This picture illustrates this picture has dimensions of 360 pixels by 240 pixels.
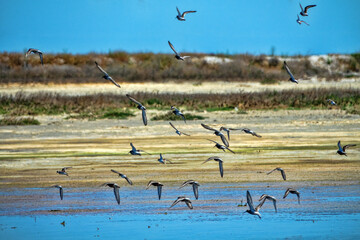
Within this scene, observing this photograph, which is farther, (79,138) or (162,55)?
(162,55)

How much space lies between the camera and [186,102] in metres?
36.7

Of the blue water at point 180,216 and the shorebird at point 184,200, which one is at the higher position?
the shorebird at point 184,200

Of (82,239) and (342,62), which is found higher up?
(342,62)

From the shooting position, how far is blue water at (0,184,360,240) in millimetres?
12992

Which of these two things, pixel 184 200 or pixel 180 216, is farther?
pixel 180 216

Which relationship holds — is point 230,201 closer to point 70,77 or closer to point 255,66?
point 70,77

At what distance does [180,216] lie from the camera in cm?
1425

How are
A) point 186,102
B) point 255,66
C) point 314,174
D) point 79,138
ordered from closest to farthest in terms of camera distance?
point 314,174, point 79,138, point 186,102, point 255,66

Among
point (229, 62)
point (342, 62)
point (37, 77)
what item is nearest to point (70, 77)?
point (37, 77)

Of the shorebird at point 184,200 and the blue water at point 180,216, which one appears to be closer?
the blue water at point 180,216

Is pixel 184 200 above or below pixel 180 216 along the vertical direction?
above

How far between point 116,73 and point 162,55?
6.29 m

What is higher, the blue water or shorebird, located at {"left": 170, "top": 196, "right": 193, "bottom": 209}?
shorebird, located at {"left": 170, "top": 196, "right": 193, "bottom": 209}

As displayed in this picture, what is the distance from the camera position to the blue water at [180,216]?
512 inches
